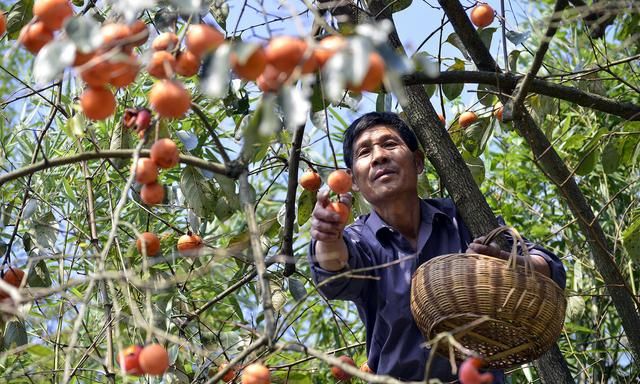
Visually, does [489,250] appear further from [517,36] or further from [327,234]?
[517,36]

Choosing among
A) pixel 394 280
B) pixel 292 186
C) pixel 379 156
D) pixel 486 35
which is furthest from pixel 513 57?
pixel 292 186

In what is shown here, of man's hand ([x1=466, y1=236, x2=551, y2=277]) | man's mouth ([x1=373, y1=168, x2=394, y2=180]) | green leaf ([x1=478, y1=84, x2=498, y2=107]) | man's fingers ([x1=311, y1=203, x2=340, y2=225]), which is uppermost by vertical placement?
green leaf ([x1=478, y1=84, x2=498, y2=107])

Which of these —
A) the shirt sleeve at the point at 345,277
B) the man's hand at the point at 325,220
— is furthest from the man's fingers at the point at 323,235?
the shirt sleeve at the point at 345,277

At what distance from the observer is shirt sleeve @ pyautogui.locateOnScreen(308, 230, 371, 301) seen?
7.59 feet

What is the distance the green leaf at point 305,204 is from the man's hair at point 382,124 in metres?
0.14

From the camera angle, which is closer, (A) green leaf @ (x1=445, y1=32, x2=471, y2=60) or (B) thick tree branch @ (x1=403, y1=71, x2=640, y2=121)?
(B) thick tree branch @ (x1=403, y1=71, x2=640, y2=121)

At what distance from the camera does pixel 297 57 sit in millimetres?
1335

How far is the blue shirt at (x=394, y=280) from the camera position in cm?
238

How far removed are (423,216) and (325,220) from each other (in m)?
0.51

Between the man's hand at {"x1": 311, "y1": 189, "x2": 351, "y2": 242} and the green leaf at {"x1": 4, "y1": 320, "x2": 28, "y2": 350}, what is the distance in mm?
817

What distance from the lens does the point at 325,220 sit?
7.01 feet

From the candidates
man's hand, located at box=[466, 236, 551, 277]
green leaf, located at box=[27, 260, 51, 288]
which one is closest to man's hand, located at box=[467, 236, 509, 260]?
man's hand, located at box=[466, 236, 551, 277]

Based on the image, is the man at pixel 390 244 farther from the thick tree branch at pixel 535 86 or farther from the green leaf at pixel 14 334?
the green leaf at pixel 14 334

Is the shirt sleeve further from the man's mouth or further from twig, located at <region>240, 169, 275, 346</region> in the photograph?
twig, located at <region>240, 169, 275, 346</region>
